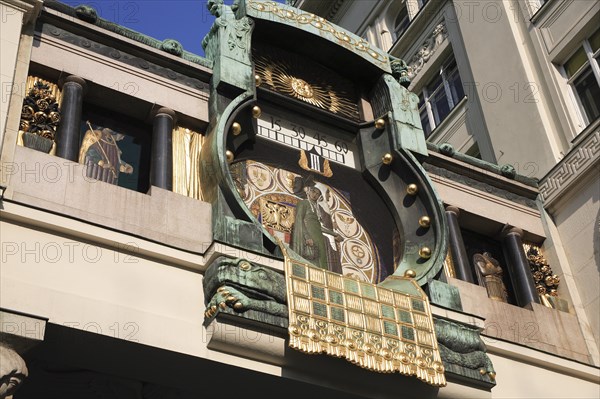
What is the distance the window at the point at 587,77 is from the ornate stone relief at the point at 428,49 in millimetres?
4225

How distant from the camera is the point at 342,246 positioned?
10156mm

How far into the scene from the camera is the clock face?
988 cm

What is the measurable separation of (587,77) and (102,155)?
8.01 meters

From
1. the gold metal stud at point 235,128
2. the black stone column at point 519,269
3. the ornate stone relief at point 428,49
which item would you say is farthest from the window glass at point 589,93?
the gold metal stud at point 235,128

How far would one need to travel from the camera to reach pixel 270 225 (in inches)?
386

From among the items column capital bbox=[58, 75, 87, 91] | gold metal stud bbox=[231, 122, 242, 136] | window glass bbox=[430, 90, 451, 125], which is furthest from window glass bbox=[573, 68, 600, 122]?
column capital bbox=[58, 75, 87, 91]

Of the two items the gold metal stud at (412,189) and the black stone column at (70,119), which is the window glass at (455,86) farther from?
the black stone column at (70,119)

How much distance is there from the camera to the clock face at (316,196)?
32.4ft

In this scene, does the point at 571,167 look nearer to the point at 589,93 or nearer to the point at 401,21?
the point at 589,93

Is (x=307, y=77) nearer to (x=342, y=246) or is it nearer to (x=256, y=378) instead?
(x=342, y=246)

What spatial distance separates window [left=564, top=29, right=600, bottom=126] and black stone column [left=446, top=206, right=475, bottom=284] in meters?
3.44

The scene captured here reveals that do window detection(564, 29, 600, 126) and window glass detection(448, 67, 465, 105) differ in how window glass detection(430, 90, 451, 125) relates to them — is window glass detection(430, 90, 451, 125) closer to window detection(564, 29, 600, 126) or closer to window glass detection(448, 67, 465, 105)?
window glass detection(448, 67, 465, 105)

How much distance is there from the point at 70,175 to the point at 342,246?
3105 mm

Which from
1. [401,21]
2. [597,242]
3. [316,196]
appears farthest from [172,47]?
[401,21]
